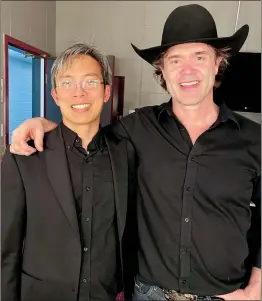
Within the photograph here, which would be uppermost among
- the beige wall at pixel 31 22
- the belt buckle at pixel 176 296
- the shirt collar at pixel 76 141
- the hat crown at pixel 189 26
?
the beige wall at pixel 31 22

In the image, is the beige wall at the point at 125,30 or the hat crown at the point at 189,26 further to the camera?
the beige wall at the point at 125,30

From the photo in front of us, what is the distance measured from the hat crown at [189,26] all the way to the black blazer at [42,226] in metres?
0.47

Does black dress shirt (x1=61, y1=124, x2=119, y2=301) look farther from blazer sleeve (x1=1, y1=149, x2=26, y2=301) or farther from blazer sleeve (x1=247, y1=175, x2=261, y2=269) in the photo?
blazer sleeve (x1=247, y1=175, x2=261, y2=269)

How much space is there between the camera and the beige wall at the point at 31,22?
273 cm

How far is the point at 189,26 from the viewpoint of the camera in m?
1.11

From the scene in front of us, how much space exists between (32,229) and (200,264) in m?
0.55

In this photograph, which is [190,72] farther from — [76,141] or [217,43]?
[76,141]

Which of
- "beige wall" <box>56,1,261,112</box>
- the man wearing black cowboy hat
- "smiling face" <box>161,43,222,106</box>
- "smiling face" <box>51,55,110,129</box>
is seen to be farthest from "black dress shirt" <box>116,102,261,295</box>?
"beige wall" <box>56,1,261,112</box>

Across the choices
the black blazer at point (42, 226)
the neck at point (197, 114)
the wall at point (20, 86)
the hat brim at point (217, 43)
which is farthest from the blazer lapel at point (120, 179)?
the wall at point (20, 86)

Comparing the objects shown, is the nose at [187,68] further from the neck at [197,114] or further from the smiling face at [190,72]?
the neck at [197,114]

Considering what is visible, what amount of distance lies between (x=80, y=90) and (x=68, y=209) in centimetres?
37

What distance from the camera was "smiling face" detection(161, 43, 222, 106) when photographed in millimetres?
1092

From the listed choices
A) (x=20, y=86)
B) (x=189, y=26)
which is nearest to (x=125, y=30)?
(x=20, y=86)

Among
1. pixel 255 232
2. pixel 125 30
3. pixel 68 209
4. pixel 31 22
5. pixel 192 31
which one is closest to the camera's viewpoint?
pixel 68 209
